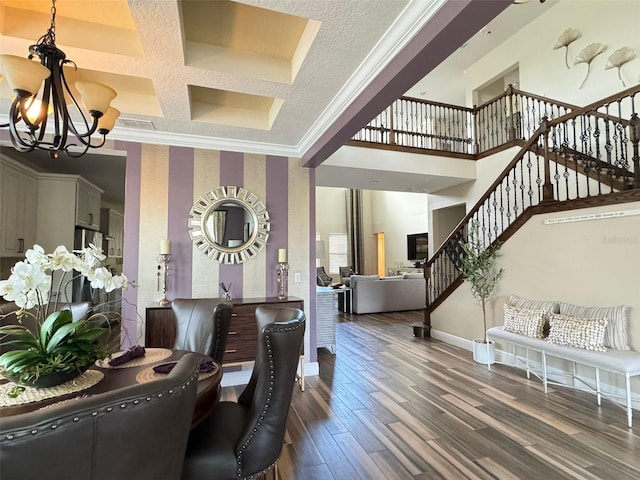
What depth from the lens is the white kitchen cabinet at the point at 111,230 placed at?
24.2ft

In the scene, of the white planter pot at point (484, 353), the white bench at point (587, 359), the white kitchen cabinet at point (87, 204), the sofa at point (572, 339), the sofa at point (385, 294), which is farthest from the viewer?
the sofa at point (385, 294)

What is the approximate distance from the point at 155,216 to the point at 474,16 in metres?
3.36

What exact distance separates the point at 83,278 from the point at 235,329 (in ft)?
13.1

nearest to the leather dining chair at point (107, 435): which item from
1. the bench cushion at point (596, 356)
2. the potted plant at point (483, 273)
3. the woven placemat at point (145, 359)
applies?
the woven placemat at point (145, 359)

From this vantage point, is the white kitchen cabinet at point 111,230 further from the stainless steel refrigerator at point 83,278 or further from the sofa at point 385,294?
the sofa at point 385,294

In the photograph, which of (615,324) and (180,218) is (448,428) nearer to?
(615,324)

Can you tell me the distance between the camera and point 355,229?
42.7 ft

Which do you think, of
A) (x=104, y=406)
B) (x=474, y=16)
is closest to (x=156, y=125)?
(x=474, y=16)

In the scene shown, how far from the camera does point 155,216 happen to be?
3.63 m

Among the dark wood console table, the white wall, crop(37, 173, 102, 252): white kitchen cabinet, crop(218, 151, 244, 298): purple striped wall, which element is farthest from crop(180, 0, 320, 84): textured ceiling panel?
the white wall

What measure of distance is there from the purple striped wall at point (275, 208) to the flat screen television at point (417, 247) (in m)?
7.10

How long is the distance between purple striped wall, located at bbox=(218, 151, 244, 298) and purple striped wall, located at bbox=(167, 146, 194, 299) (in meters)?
0.34

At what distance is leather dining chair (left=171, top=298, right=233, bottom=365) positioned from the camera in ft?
7.69

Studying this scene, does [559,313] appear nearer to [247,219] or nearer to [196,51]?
[247,219]
